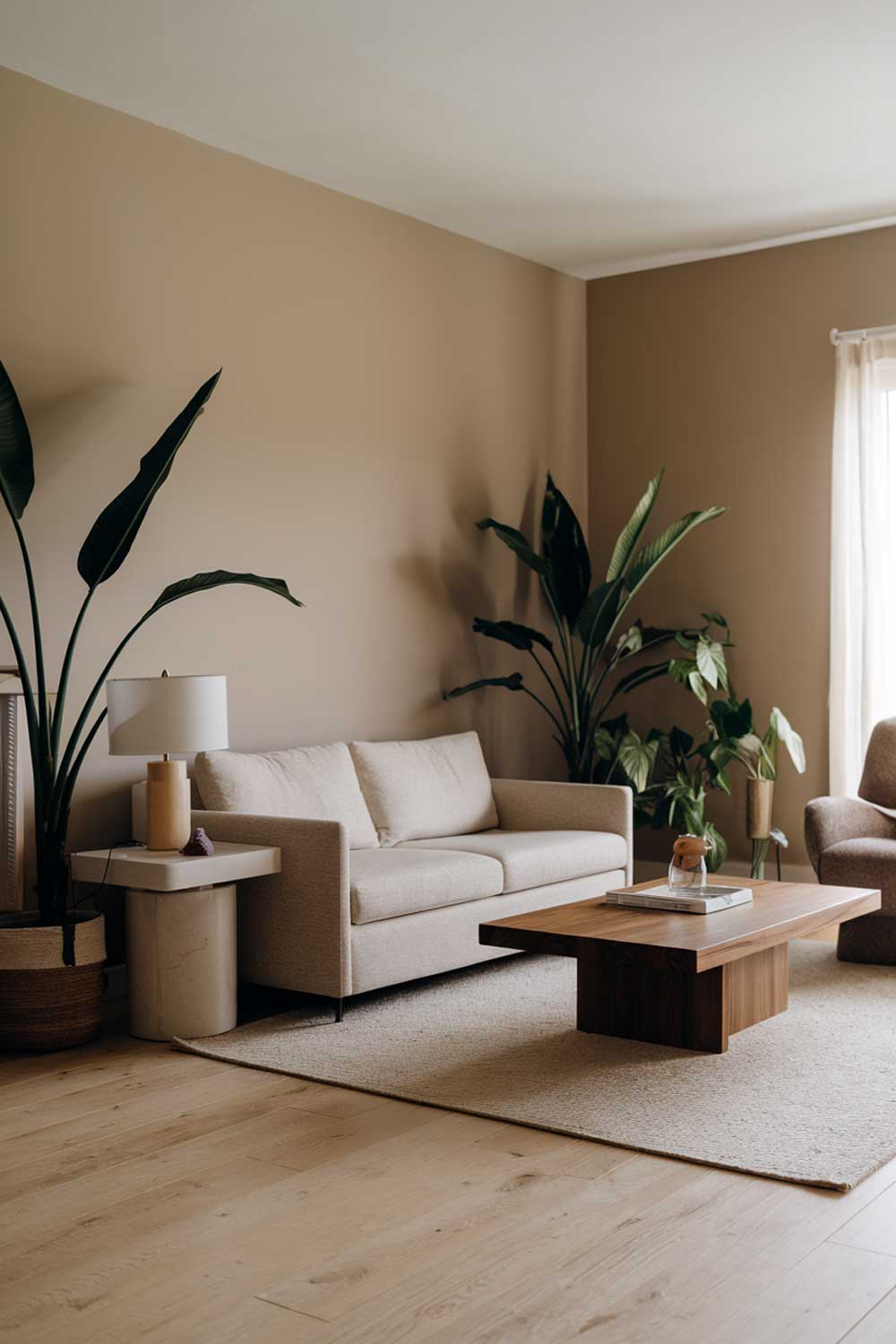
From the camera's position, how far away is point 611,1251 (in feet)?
7.79

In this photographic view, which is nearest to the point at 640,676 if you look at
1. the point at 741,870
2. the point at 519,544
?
the point at 519,544

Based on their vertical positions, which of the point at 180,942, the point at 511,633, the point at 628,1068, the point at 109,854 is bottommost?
the point at 628,1068

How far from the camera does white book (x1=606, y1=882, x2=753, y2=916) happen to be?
381 cm

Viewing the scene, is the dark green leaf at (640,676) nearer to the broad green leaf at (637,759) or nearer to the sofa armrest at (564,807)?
the broad green leaf at (637,759)

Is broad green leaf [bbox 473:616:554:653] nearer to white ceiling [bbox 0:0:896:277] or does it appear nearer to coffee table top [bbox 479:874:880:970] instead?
white ceiling [bbox 0:0:896:277]

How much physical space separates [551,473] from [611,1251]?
4.46 metres

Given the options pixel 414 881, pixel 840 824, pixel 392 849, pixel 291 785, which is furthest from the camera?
pixel 840 824

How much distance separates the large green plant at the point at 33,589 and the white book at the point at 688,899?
128cm

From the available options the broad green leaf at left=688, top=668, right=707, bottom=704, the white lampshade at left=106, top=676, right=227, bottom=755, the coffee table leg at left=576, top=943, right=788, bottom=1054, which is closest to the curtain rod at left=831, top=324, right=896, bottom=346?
the broad green leaf at left=688, top=668, right=707, bottom=704

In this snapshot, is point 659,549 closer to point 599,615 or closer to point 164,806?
point 599,615

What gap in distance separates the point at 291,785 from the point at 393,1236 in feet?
7.14

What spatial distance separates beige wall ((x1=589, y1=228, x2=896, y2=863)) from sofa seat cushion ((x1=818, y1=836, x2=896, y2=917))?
48.2 inches

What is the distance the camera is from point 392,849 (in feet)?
15.2

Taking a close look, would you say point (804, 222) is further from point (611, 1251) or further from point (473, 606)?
point (611, 1251)
